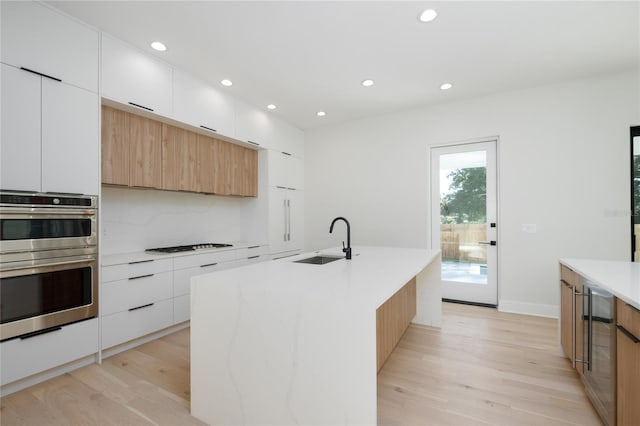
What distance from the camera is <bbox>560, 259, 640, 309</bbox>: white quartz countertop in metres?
1.29

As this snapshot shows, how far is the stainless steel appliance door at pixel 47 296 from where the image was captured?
1864 millimetres

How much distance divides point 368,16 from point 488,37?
1093mm

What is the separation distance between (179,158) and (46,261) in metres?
1.52

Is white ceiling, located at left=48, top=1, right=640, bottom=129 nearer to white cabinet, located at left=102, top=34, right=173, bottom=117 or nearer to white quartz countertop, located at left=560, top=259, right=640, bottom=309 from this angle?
white cabinet, located at left=102, top=34, right=173, bottom=117

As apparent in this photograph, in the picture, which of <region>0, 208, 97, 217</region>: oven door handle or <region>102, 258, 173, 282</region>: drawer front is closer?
<region>0, 208, 97, 217</region>: oven door handle

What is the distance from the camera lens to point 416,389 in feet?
6.39

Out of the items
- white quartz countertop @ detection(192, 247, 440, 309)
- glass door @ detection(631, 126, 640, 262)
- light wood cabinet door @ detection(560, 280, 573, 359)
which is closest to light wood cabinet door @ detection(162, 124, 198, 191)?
white quartz countertop @ detection(192, 247, 440, 309)

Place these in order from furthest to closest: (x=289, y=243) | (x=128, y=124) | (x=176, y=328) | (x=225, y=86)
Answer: (x=289, y=243) < (x=225, y=86) < (x=176, y=328) < (x=128, y=124)

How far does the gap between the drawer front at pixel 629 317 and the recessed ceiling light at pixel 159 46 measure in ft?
11.8

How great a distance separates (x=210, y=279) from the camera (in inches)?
62.5

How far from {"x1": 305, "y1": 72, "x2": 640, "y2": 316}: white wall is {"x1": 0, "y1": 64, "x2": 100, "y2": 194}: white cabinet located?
3.36 metres

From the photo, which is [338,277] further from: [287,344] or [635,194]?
[635,194]

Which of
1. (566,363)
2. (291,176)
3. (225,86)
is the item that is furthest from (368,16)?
(566,363)

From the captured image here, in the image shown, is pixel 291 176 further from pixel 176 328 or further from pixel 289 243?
pixel 176 328
